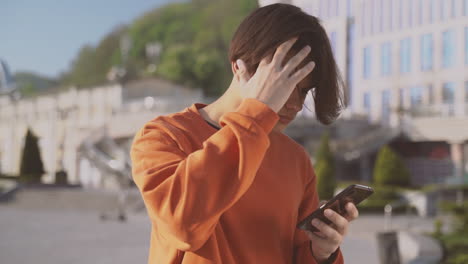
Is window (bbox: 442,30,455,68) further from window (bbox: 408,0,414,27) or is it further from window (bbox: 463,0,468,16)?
window (bbox: 408,0,414,27)

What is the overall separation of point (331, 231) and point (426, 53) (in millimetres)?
21140

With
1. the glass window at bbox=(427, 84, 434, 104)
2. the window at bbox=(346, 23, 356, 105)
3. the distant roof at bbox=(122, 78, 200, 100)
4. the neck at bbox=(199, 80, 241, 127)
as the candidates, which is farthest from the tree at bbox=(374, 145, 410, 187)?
the neck at bbox=(199, 80, 241, 127)

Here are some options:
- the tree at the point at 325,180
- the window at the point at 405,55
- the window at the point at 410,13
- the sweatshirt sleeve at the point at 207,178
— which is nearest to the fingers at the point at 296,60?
the sweatshirt sleeve at the point at 207,178

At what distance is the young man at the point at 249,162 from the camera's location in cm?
112

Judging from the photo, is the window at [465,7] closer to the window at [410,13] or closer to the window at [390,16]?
the window at [410,13]

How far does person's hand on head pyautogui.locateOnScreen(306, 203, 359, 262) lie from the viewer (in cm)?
133

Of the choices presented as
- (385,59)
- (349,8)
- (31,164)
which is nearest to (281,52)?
(31,164)

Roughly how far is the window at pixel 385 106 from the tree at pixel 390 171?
22.3 ft

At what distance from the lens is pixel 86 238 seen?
9672 millimetres

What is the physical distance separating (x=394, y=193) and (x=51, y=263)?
1121cm

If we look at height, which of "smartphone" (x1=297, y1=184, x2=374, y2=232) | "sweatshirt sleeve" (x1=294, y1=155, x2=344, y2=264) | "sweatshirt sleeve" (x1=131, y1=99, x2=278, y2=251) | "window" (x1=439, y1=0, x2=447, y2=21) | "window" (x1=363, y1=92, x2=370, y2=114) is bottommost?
"window" (x1=363, y1=92, x2=370, y2=114)

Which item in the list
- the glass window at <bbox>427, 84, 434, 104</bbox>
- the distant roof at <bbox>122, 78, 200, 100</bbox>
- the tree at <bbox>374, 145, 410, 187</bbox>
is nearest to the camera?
the tree at <bbox>374, 145, 410, 187</bbox>

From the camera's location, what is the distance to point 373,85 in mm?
23891

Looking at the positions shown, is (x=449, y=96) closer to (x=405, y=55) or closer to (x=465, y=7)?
A: (x=405, y=55)
